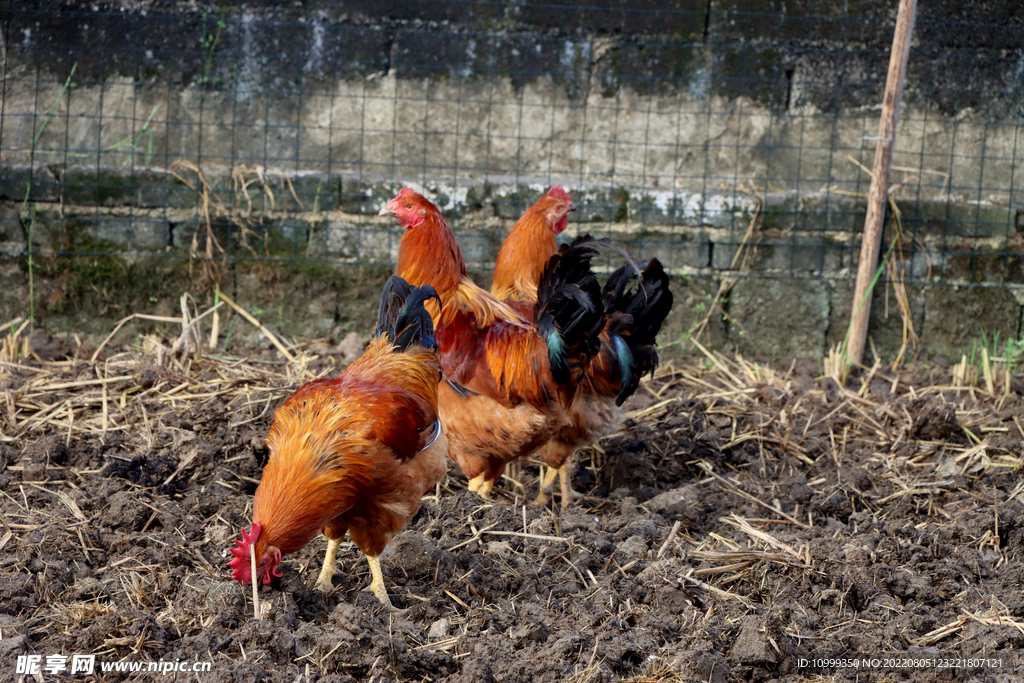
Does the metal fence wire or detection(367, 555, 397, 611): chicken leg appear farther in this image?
the metal fence wire

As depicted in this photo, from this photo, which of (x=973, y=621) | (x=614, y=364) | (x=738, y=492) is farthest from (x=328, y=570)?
(x=973, y=621)

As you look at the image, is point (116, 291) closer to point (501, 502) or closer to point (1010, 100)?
point (501, 502)

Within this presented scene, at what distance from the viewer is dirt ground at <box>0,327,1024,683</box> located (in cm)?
257

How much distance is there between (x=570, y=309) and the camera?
11.9ft

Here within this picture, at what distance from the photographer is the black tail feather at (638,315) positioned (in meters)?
3.92

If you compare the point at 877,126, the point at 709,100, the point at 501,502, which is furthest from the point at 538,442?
the point at 877,126

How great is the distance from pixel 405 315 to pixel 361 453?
68cm

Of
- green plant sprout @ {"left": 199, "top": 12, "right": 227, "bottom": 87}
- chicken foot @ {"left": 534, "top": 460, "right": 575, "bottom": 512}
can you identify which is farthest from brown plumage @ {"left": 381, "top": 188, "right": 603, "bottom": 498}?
green plant sprout @ {"left": 199, "top": 12, "right": 227, "bottom": 87}

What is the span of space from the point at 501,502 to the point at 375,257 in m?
2.66

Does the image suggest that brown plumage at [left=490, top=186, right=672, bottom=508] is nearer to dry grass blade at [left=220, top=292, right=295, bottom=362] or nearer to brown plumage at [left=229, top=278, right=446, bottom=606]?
brown plumage at [left=229, top=278, right=446, bottom=606]

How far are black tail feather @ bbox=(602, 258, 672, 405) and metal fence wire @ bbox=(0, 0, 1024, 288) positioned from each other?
1.95m

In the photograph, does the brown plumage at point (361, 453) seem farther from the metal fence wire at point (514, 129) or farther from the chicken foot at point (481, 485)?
the metal fence wire at point (514, 129)

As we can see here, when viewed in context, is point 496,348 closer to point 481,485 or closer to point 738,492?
point 481,485

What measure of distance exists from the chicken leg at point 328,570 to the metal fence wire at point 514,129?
3.09 m
